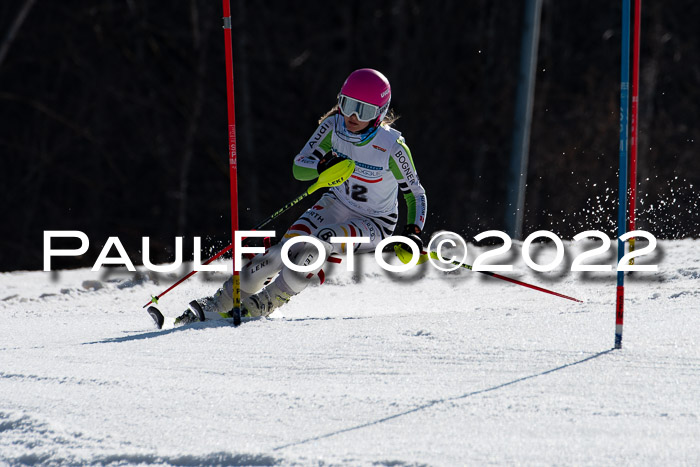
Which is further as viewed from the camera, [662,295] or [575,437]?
[662,295]

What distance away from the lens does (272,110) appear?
54.8ft

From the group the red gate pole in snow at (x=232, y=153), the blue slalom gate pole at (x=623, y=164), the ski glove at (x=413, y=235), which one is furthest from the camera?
the ski glove at (x=413, y=235)

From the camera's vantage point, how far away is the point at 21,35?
1462 centimetres

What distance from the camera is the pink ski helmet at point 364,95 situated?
4.88 meters

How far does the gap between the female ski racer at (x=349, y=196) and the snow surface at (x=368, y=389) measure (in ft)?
1.08

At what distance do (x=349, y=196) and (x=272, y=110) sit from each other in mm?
11749

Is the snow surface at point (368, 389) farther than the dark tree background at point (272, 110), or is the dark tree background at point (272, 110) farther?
the dark tree background at point (272, 110)

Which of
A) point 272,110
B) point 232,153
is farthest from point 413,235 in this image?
point 272,110

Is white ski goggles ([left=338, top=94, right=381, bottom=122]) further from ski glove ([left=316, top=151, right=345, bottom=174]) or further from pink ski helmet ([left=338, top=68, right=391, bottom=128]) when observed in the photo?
ski glove ([left=316, top=151, right=345, bottom=174])

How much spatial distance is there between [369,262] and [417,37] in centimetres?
1046

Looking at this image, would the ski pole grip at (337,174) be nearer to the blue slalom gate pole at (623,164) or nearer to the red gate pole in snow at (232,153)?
the red gate pole in snow at (232,153)

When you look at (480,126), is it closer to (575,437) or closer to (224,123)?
(224,123)

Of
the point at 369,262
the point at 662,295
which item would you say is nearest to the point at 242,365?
the point at 662,295

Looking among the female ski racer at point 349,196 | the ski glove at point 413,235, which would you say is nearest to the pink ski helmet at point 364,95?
the female ski racer at point 349,196
